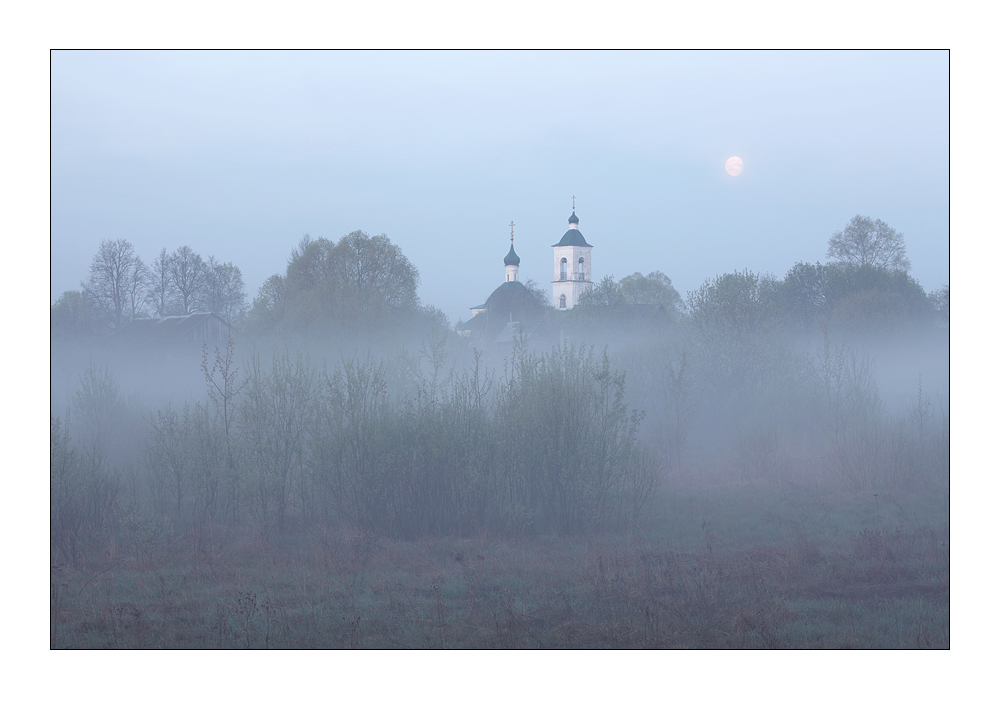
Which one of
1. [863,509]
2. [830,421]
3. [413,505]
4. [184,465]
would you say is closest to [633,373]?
[830,421]

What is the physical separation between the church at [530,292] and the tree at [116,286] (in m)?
32.3

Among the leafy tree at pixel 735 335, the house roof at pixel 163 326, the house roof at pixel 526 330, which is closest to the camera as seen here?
the leafy tree at pixel 735 335

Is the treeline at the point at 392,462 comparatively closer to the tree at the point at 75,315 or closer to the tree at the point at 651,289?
the tree at the point at 75,315

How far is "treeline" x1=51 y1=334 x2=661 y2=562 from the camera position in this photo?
12.2 m

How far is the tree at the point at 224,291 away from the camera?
30234mm

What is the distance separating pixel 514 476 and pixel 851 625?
6171 mm

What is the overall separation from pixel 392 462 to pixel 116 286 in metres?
17.8

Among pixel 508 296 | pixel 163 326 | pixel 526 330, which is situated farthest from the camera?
pixel 508 296

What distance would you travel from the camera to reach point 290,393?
42.3 ft

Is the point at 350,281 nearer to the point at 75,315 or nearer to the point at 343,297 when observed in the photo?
the point at 343,297

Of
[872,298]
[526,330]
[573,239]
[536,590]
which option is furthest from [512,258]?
[536,590]

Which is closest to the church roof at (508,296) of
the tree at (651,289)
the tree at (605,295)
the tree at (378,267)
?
the tree at (651,289)

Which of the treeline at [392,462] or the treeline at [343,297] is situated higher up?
the treeline at [343,297]

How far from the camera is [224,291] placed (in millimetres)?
31047
